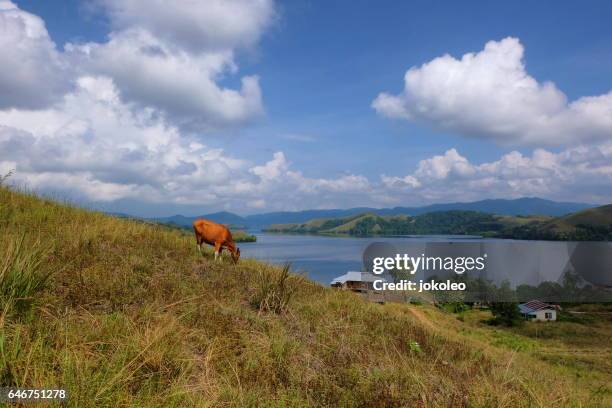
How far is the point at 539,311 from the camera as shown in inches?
3391

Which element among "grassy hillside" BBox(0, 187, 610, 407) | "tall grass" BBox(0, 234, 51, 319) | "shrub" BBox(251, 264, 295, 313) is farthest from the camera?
"shrub" BBox(251, 264, 295, 313)

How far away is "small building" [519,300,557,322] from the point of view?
85125 millimetres

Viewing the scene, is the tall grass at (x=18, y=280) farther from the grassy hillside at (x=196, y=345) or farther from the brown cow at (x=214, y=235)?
the brown cow at (x=214, y=235)

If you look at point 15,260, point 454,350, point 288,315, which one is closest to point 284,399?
point 288,315

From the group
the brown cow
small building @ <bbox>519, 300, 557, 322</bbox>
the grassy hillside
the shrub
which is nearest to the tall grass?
the grassy hillside

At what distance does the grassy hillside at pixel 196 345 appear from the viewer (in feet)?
14.6

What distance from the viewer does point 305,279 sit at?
14000 mm

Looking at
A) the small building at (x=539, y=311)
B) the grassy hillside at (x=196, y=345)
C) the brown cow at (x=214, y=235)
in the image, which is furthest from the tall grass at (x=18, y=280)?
the small building at (x=539, y=311)

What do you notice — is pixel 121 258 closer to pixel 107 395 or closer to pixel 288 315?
pixel 288 315

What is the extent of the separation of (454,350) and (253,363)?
18.0 feet

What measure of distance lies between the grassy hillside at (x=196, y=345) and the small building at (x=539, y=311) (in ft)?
297

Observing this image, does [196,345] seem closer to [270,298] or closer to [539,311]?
[270,298]

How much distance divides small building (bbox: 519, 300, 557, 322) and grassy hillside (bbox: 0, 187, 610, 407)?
297 feet

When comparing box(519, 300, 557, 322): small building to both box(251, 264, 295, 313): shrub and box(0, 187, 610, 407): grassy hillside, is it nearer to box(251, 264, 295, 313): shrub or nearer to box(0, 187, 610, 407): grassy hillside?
box(0, 187, 610, 407): grassy hillside
